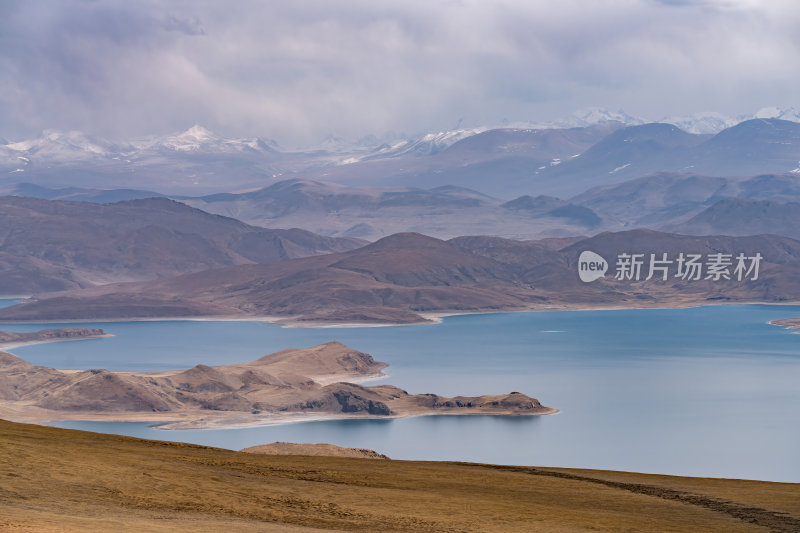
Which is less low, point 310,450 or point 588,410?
point 588,410

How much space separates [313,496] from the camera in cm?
2916

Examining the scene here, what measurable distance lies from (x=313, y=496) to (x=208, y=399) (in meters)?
104

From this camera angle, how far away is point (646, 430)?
114 m

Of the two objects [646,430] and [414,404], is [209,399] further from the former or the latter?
[646,430]

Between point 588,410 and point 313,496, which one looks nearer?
point 313,496

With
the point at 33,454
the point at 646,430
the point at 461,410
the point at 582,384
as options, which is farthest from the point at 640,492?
the point at 582,384

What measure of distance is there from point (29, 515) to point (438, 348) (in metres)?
179

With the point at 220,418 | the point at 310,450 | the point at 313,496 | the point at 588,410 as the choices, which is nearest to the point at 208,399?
the point at 220,418

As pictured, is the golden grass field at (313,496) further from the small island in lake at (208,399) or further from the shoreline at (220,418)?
the small island in lake at (208,399)

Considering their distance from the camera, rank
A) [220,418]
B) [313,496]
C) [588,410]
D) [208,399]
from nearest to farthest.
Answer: [313,496] < [220,418] < [588,410] < [208,399]

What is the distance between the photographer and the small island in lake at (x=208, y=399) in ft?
405

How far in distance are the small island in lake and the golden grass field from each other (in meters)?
82.5

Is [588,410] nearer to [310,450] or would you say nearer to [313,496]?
[310,450]

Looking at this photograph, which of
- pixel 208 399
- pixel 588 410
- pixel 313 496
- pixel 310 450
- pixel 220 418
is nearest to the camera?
pixel 313 496
